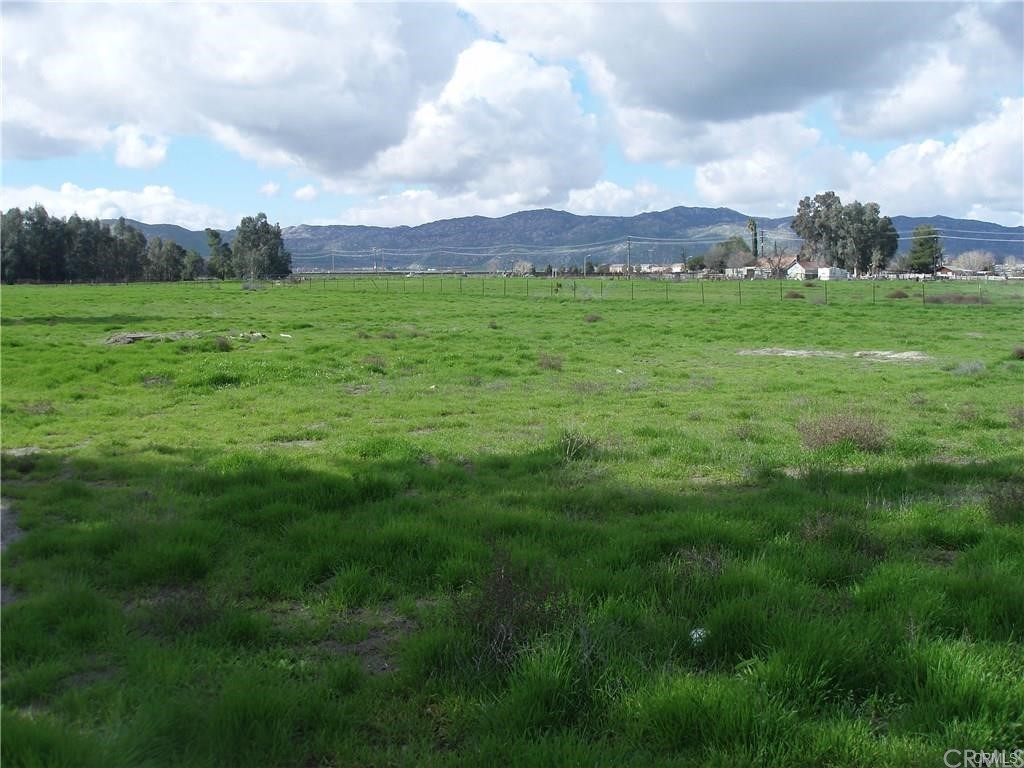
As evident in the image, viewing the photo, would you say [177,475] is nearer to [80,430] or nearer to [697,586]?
[80,430]

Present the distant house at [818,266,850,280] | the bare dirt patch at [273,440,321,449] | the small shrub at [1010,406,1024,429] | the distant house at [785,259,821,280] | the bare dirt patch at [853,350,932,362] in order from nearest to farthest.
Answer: the bare dirt patch at [273,440,321,449]
the small shrub at [1010,406,1024,429]
the bare dirt patch at [853,350,932,362]
the distant house at [818,266,850,280]
the distant house at [785,259,821,280]

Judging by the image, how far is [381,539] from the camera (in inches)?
245

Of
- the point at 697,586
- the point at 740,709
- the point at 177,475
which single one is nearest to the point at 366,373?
the point at 177,475

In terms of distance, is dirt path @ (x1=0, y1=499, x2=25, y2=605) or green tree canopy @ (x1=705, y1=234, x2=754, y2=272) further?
green tree canopy @ (x1=705, y1=234, x2=754, y2=272)

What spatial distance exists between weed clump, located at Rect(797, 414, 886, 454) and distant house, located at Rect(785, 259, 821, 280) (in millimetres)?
142181

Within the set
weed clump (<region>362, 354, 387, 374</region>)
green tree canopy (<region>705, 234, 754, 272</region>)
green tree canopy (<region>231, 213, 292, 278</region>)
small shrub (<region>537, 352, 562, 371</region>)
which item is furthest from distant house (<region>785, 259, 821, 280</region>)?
weed clump (<region>362, 354, 387, 374</region>)

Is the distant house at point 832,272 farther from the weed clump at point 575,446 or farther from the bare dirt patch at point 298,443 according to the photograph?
the bare dirt patch at point 298,443

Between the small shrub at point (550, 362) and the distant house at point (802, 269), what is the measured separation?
438 feet

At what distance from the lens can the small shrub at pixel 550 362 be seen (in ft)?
65.8

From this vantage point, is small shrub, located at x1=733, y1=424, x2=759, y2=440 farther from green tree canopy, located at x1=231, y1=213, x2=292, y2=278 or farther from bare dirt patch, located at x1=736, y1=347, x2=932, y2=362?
green tree canopy, located at x1=231, y1=213, x2=292, y2=278

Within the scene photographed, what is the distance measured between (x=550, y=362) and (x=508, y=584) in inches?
637

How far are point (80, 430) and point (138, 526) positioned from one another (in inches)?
244

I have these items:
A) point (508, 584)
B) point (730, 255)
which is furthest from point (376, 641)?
point (730, 255)

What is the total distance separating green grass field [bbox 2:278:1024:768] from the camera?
3.61 m
